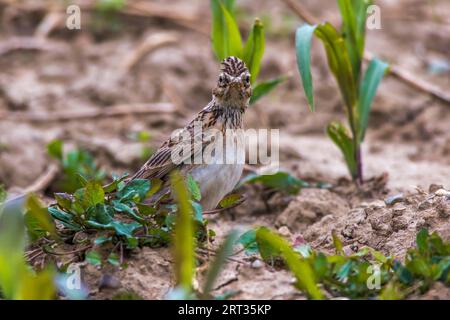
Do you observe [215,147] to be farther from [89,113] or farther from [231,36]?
[89,113]

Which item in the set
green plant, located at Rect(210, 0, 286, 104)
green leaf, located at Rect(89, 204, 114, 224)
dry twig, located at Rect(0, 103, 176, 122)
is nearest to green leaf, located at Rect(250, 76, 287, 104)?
green plant, located at Rect(210, 0, 286, 104)

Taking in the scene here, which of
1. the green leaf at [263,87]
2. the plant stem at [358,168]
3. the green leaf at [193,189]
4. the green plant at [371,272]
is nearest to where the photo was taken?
the green plant at [371,272]

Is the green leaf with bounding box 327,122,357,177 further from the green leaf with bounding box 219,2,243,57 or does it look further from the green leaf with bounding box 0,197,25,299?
the green leaf with bounding box 0,197,25,299

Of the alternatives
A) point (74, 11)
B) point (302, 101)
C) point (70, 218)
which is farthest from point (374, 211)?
point (74, 11)

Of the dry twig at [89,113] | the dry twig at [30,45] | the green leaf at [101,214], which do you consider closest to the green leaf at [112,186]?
the green leaf at [101,214]

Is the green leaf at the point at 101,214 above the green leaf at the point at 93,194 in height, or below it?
below

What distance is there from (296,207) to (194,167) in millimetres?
1068

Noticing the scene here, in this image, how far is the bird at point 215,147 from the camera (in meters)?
4.74

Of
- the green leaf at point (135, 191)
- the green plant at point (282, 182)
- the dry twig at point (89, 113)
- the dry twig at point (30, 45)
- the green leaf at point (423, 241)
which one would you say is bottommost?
the green leaf at point (423, 241)

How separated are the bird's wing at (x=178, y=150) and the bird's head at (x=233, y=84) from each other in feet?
0.47

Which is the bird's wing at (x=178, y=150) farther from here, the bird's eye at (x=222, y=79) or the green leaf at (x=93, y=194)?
the green leaf at (x=93, y=194)

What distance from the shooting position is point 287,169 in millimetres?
6688

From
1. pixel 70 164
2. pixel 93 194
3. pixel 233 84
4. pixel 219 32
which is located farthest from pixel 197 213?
pixel 70 164
